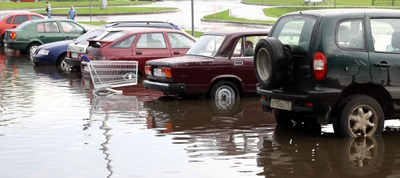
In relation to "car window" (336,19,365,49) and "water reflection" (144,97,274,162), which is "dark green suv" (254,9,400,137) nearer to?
"car window" (336,19,365,49)

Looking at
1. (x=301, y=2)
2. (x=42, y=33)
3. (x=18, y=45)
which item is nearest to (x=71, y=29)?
(x=42, y=33)

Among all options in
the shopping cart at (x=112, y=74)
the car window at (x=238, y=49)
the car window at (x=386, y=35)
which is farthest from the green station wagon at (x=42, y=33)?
the car window at (x=386, y=35)

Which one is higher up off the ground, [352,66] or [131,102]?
[352,66]

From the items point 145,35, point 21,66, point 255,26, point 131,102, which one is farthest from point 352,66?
point 255,26

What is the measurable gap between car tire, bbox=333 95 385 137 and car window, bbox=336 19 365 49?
2.28ft

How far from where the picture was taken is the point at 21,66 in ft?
84.8

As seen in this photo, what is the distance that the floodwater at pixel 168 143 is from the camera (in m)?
9.73

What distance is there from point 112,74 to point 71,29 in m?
11.7

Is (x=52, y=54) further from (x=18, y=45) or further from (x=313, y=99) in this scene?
(x=313, y=99)

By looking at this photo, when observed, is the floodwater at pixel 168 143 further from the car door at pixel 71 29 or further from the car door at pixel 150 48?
the car door at pixel 71 29

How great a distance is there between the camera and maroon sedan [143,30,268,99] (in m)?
15.9

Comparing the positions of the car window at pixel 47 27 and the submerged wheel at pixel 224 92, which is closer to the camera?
the submerged wheel at pixel 224 92

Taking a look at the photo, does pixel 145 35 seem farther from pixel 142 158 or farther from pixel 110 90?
pixel 142 158

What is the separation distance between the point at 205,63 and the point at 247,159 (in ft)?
18.8
